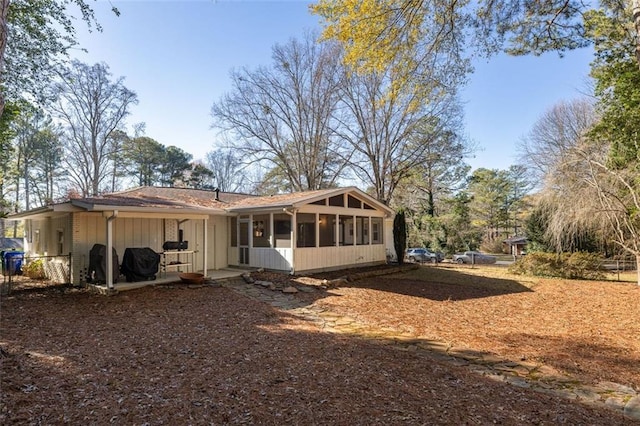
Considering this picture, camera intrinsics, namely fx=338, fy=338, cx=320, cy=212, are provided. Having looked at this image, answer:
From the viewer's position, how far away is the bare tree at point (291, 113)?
19609mm

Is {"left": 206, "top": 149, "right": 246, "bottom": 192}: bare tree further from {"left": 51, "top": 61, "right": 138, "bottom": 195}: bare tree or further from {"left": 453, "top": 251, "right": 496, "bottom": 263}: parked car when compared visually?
{"left": 453, "top": 251, "right": 496, "bottom": 263}: parked car

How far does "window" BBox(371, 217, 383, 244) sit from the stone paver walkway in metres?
7.81

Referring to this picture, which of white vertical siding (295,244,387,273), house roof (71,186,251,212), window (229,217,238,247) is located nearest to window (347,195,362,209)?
white vertical siding (295,244,387,273)

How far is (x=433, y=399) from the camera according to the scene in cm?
327

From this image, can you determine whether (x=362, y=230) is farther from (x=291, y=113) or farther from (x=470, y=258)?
(x=470, y=258)

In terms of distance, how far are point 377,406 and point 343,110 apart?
18.2 metres

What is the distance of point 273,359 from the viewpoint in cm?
426

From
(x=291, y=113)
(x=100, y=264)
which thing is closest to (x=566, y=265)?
(x=100, y=264)

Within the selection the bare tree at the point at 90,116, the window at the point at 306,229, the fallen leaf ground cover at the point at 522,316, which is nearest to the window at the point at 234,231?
the window at the point at 306,229

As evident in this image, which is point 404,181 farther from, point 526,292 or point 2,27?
point 2,27

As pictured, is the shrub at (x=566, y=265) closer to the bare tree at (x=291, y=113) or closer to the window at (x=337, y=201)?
the window at (x=337, y=201)

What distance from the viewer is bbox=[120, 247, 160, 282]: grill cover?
30.1ft

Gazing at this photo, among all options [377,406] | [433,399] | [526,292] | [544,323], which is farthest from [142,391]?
[526,292]

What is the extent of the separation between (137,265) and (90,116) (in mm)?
18064
